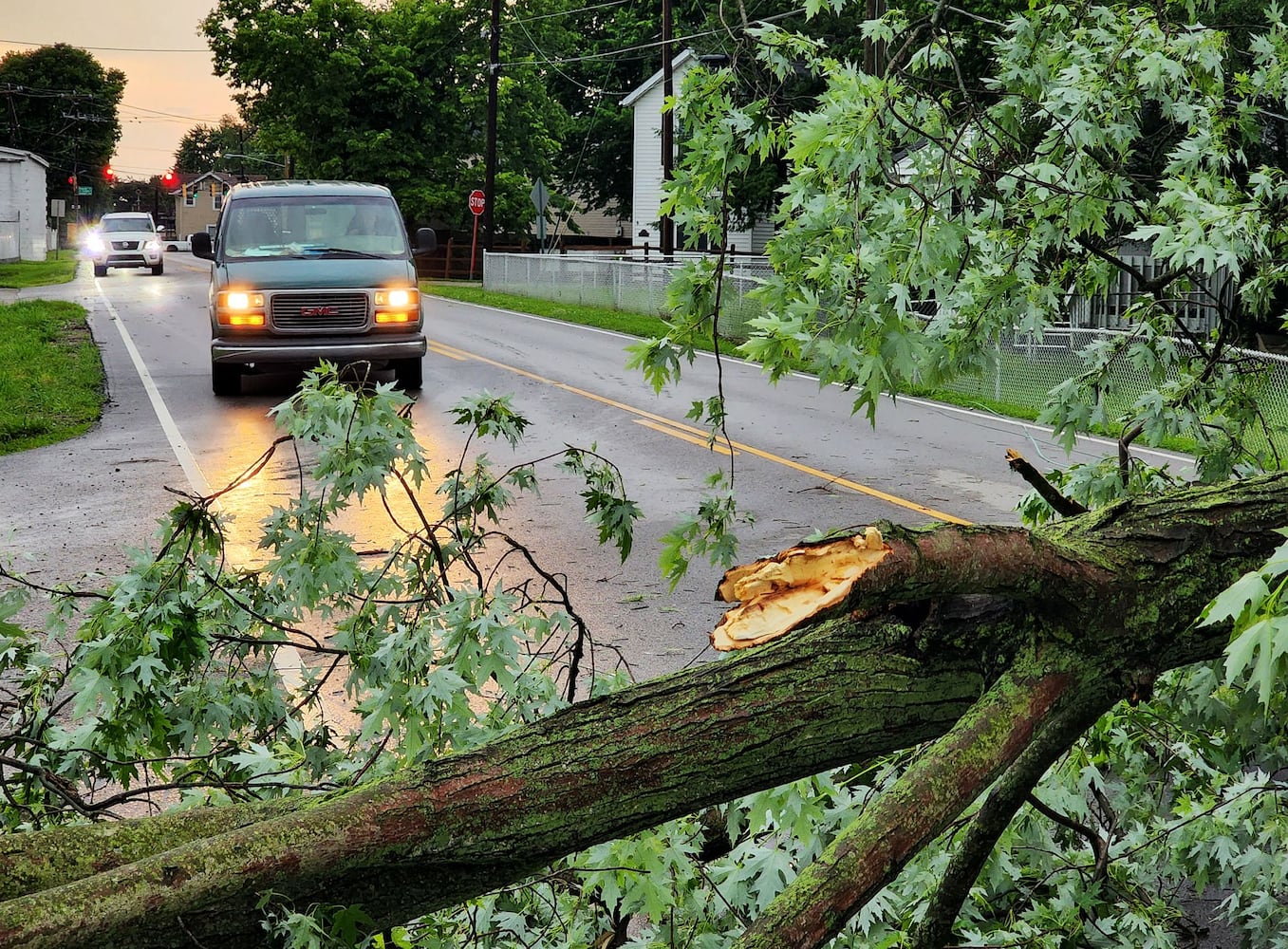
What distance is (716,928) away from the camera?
3219 mm

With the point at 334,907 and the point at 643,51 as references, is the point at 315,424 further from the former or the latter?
the point at 643,51

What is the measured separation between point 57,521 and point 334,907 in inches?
305

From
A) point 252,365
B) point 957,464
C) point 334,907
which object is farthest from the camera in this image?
point 252,365

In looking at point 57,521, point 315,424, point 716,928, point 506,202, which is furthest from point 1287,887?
point 506,202

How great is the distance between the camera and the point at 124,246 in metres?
51.0

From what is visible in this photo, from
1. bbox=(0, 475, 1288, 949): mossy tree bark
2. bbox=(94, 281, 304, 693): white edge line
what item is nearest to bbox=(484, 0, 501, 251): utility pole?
bbox=(94, 281, 304, 693): white edge line

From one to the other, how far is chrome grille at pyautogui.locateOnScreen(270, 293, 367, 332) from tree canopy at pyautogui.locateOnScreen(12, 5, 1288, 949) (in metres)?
10.3

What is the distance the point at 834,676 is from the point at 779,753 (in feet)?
0.56

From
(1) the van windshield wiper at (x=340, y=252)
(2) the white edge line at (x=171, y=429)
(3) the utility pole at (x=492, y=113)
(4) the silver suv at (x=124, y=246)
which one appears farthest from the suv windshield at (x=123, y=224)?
(1) the van windshield wiper at (x=340, y=252)

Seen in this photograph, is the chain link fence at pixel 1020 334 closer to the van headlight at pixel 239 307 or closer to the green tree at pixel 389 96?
the van headlight at pixel 239 307

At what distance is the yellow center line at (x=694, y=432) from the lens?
9.51 meters

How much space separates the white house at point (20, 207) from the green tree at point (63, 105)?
3157cm

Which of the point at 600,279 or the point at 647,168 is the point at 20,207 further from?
the point at 600,279

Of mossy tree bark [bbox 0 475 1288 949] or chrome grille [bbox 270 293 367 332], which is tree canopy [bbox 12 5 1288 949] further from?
chrome grille [bbox 270 293 367 332]
